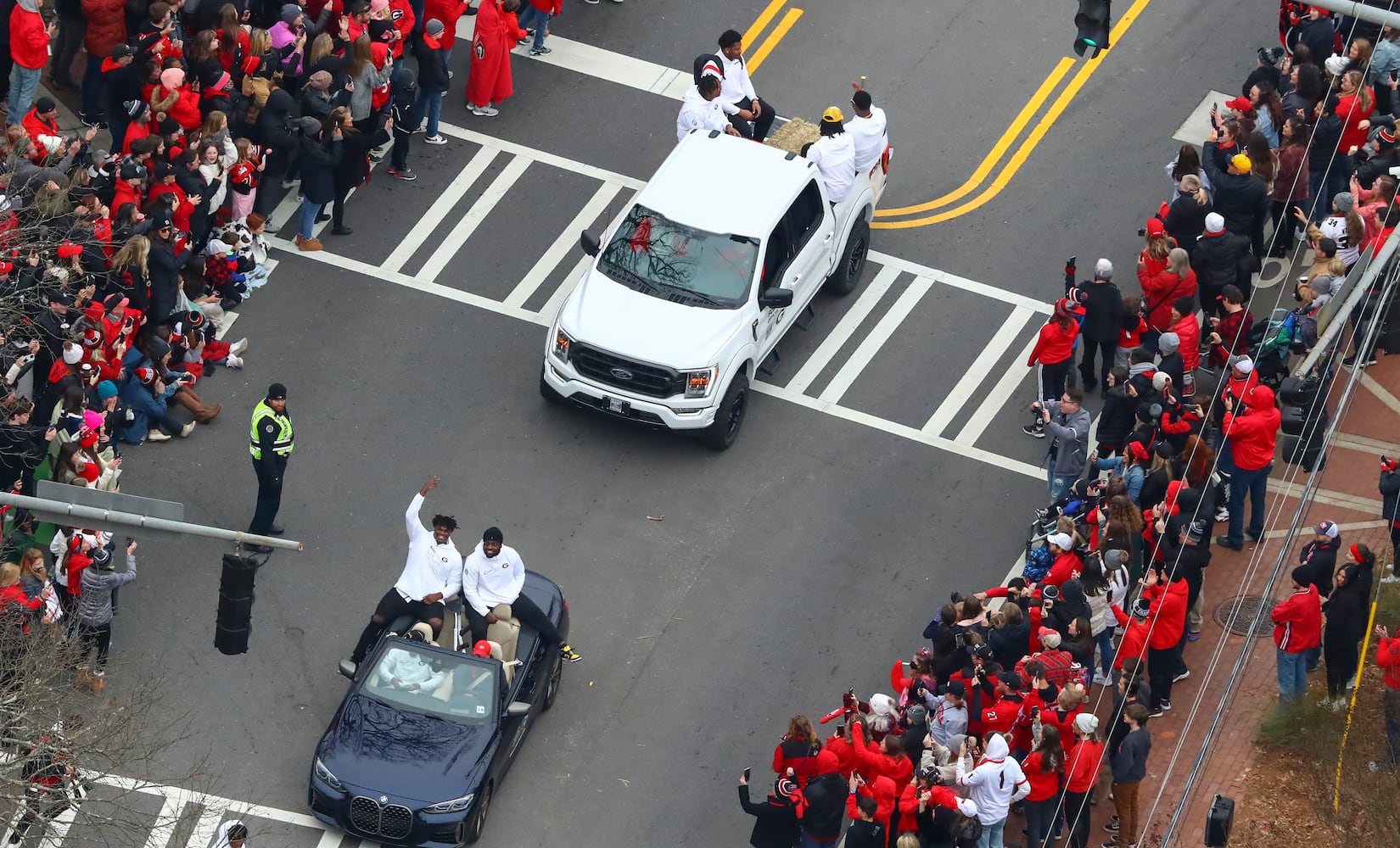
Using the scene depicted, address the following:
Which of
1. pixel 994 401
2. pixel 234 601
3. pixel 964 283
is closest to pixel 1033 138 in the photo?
pixel 964 283

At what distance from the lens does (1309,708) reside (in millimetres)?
21859

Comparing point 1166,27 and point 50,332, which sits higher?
point 1166,27

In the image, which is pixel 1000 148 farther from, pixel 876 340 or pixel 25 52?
pixel 25 52

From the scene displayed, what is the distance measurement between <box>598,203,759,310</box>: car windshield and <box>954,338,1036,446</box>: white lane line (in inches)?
116

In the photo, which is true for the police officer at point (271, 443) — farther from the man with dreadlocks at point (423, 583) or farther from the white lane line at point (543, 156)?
the white lane line at point (543, 156)

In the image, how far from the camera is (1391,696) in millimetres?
21641

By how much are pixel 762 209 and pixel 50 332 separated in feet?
24.8

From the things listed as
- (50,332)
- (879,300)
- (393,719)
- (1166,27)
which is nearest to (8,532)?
(50,332)

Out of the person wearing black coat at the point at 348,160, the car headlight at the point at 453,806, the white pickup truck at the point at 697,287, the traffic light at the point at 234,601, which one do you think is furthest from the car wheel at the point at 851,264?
the traffic light at the point at 234,601

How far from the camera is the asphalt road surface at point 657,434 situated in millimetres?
22656

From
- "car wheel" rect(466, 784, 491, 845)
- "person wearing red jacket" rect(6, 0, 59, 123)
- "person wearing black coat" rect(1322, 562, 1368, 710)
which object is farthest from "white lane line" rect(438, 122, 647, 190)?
"person wearing black coat" rect(1322, 562, 1368, 710)

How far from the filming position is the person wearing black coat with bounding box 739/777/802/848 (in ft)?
67.9

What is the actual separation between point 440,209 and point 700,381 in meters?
5.11

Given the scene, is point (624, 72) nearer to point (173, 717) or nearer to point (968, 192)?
→ point (968, 192)
